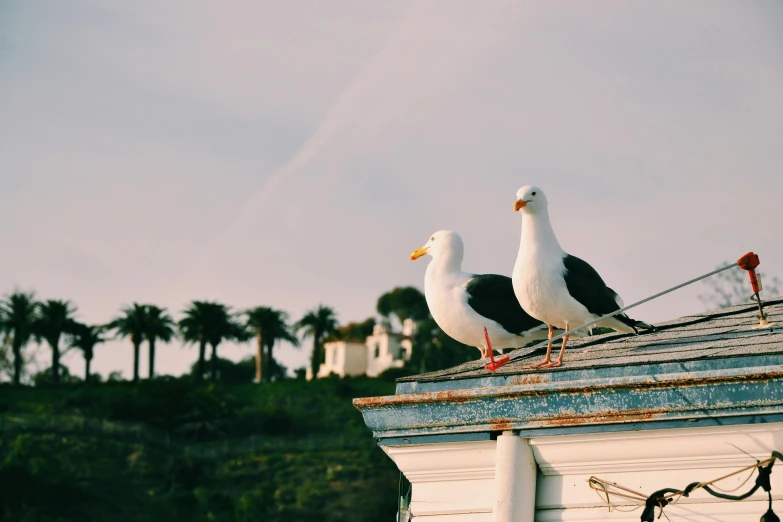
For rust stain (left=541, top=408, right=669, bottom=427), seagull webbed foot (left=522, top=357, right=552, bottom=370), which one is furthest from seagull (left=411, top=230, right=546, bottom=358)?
rust stain (left=541, top=408, right=669, bottom=427)

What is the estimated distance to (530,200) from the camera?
738 centimetres

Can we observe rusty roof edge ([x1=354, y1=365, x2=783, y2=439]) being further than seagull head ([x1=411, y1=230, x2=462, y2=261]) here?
No

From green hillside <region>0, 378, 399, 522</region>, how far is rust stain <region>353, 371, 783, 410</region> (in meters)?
63.7

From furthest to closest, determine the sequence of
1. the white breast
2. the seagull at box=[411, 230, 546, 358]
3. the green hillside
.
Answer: the green hillside → the seagull at box=[411, 230, 546, 358] → the white breast

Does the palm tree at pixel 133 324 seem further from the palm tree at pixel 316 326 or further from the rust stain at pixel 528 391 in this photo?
the rust stain at pixel 528 391

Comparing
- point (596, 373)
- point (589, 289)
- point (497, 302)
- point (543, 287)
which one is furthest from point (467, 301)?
point (596, 373)

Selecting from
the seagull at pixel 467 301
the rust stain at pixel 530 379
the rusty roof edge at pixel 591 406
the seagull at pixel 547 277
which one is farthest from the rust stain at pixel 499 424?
the seagull at pixel 467 301

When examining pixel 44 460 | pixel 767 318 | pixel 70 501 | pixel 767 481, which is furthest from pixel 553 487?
pixel 44 460

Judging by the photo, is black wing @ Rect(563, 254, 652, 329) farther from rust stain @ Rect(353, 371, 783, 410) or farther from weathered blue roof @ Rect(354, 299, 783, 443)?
rust stain @ Rect(353, 371, 783, 410)

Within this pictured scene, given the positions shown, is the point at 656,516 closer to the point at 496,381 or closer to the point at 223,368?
the point at 496,381

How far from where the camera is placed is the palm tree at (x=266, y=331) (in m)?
98.9

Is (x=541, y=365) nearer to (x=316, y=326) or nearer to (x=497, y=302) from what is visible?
(x=497, y=302)

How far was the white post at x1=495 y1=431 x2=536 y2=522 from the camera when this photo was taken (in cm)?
516

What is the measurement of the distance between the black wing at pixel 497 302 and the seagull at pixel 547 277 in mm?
2814
